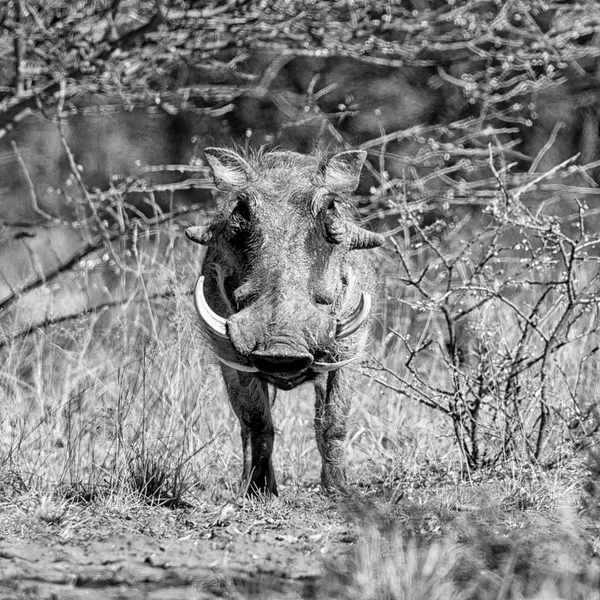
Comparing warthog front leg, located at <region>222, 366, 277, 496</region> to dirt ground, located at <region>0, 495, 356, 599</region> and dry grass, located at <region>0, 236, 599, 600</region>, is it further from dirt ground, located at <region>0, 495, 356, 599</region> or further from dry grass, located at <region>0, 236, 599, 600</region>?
dirt ground, located at <region>0, 495, 356, 599</region>

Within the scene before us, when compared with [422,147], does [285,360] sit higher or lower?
lower

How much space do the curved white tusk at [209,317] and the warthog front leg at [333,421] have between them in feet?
1.82

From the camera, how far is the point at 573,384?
5137 mm

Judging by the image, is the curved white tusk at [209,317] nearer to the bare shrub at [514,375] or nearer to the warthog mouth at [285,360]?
the warthog mouth at [285,360]

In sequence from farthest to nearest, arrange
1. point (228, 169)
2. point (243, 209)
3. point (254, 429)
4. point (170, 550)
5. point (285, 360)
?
point (228, 169) < point (254, 429) < point (243, 209) < point (285, 360) < point (170, 550)

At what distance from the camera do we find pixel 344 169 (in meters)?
4.77

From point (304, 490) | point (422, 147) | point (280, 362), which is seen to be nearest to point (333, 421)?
point (304, 490)

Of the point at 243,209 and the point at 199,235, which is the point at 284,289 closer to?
the point at 243,209

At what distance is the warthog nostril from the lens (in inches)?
151

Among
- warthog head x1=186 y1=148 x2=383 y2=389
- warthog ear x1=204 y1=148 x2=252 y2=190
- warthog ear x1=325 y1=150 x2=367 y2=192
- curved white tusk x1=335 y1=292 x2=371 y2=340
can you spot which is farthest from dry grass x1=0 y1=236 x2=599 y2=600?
warthog ear x1=325 y1=150 x2=367 y2=192

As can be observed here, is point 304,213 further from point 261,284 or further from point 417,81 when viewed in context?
point 417,81

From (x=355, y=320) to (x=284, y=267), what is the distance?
372 mm

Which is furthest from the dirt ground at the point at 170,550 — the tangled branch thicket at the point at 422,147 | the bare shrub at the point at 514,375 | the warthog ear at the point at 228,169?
the warthog ear at the point at 228,169

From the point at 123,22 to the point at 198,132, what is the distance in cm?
449
